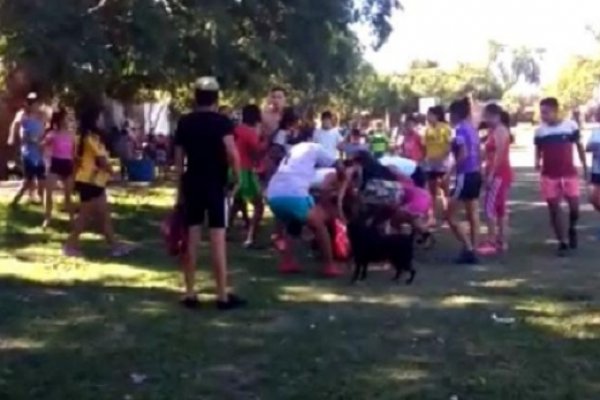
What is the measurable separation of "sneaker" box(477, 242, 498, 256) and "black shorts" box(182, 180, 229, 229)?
4674mm

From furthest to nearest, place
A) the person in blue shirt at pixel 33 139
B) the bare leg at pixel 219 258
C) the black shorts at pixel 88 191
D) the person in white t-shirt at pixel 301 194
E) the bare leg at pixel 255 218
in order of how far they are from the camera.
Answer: the person in blue shirt at pixel 33 139, the bare leg at pixel 255 218, the black shorts at pixel 88 191, the person in white t-shirt at pixel 301 194, the bare leg at pixel 219 258

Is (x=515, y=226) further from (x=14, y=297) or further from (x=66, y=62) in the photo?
(x=14, y=297)

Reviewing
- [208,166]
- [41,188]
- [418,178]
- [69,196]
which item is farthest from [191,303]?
[41,188]

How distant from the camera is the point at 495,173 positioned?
14.7m

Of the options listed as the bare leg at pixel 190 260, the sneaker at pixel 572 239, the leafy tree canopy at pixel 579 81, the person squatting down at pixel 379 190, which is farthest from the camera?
the leafy tree canopy at pixel 579 81

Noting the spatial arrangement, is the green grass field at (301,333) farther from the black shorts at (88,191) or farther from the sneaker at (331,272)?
the black shorts at (88,191)

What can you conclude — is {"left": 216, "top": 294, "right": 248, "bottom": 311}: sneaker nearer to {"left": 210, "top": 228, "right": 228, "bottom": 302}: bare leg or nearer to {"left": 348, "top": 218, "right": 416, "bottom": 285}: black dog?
{"left": 210, "top": 228, "right": 228, "bottom": 302}: bare leg

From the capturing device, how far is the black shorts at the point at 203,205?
1038 cm

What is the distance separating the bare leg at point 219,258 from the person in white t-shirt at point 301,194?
1.86 metres

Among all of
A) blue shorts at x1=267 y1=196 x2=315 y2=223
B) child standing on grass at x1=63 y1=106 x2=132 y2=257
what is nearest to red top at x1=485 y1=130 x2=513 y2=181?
blue shorts at x1=267 y1=196 x2=315 y2=223

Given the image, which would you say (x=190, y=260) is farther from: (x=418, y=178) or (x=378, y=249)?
(x=418, y=178)

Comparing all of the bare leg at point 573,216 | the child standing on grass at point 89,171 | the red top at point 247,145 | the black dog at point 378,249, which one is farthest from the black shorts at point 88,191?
the bare leg at point 573,216

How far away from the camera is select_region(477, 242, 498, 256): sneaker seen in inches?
568

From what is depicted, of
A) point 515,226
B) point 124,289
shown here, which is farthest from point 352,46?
point 124,289
